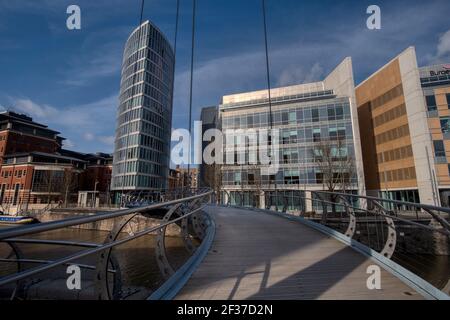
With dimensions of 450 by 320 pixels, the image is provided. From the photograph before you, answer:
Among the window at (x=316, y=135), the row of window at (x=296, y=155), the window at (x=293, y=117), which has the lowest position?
the row of window at (x=296, y=155)

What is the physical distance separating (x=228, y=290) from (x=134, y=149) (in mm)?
51855

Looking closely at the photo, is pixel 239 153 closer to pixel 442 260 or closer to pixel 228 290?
pixel 442 260

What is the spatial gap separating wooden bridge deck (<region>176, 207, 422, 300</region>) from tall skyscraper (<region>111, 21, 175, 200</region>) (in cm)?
4803

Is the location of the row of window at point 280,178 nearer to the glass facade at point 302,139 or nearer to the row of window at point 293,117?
the glass facade at point 302,139

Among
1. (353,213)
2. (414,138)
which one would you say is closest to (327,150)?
(414,138)

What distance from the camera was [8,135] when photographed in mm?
58688

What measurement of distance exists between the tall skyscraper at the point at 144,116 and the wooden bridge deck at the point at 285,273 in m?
48.0

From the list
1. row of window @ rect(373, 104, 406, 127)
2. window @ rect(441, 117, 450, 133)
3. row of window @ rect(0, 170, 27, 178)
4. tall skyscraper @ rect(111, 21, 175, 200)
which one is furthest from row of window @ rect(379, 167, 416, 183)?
row of window @ rect(0, 170, 27, 178)

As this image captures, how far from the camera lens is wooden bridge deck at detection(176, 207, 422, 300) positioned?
298cm

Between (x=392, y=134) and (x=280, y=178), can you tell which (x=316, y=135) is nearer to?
(x=280, y=178)

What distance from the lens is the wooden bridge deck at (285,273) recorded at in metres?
2.98
